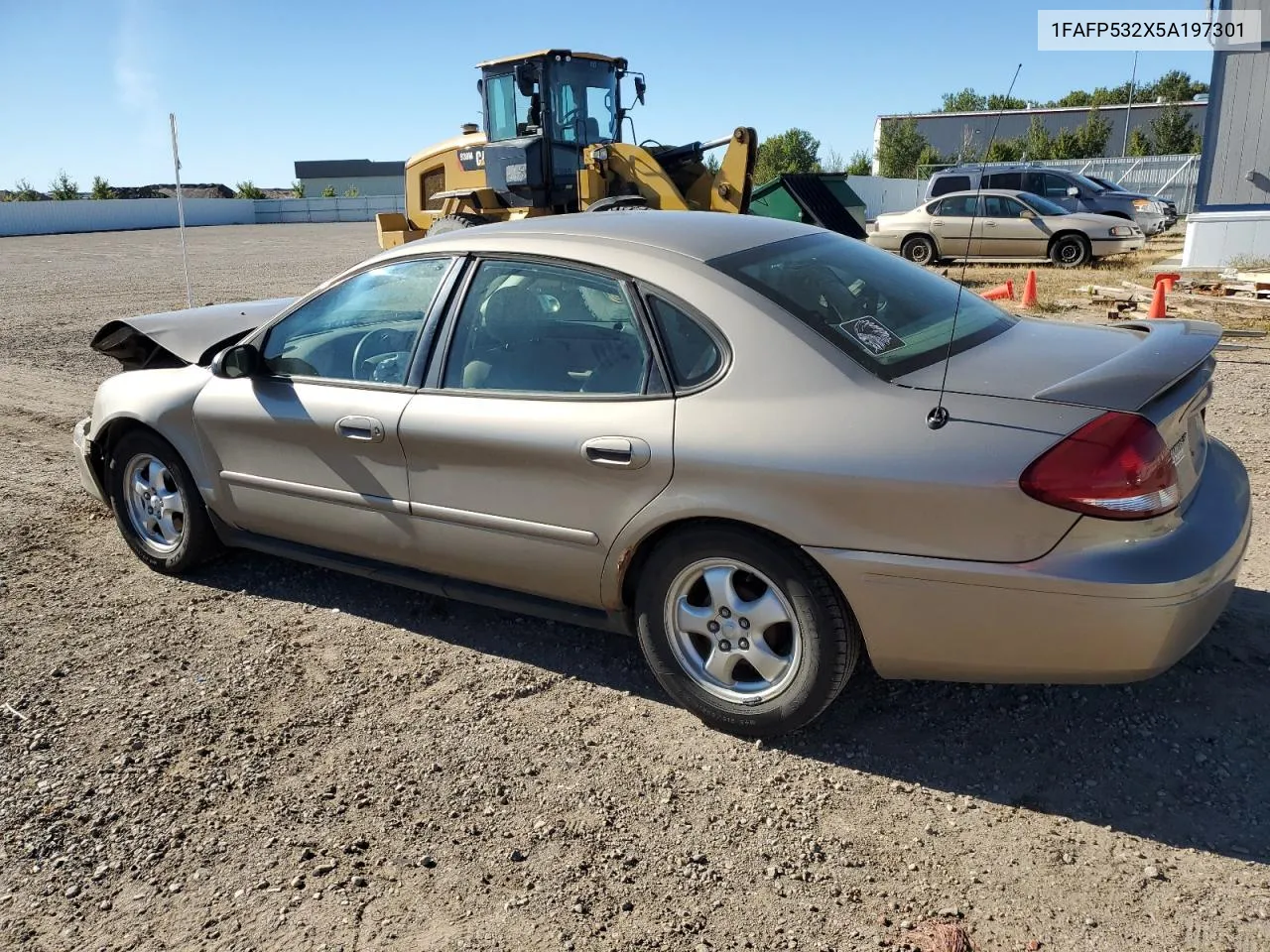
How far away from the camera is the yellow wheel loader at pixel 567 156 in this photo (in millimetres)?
13616

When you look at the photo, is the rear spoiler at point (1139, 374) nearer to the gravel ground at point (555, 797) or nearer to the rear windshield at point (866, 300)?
the rear windshield at point (866, 300)

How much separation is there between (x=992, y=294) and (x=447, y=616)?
10085mm

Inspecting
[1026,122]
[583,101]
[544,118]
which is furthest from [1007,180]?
[1026,122]

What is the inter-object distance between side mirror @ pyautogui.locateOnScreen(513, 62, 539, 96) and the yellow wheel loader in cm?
1

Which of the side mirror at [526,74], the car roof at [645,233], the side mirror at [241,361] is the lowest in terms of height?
the side mirror at [241,361]

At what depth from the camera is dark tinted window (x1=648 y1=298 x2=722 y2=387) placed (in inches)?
123

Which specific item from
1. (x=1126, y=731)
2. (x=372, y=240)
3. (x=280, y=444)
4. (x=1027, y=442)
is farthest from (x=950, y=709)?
(x=372, y=240)

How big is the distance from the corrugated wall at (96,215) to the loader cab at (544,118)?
43983 mm

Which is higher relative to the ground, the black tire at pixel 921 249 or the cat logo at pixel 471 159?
the cat logo at pixel 471 159

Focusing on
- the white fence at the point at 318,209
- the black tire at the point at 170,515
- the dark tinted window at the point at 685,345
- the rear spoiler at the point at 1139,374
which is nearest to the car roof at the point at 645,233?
the dark tinted window at the point at 685,345

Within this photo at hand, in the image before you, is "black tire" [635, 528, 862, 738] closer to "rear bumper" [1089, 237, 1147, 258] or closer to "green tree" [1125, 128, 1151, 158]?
"rear bumper" [1089, 237, 1147, 258]

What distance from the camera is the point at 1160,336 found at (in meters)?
3.39

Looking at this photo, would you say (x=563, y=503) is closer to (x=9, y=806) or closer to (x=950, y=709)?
(x=950, y=709)

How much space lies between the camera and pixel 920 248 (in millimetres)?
18672
